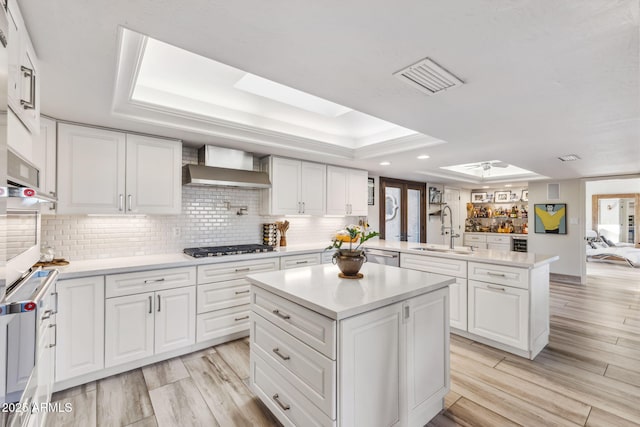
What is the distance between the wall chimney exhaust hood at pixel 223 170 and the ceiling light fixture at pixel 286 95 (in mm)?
894

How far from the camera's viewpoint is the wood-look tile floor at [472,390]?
1.99m

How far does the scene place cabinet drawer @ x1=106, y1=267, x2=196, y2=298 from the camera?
8.27ft

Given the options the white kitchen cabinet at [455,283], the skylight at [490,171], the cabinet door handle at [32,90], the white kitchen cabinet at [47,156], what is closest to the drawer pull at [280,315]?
the cabinet door handle at [32,90]

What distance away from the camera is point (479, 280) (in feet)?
10.3

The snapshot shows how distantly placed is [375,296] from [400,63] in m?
1.33

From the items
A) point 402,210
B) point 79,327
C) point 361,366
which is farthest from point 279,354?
point 402,210

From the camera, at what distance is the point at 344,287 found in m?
1.88

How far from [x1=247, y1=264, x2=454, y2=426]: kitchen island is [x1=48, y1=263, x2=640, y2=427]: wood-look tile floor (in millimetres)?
318

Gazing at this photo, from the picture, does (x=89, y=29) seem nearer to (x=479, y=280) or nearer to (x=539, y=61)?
(x=539, y=61)

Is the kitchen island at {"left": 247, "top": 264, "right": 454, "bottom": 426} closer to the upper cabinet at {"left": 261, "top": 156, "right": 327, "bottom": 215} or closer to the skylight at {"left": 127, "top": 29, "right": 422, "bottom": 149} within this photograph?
the skylight at {"left": 127, "top": 29, "right": 422, "bottom": 149}

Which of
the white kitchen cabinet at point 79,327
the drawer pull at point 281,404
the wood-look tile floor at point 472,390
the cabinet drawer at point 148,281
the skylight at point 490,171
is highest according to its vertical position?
the skylight at point 490,171

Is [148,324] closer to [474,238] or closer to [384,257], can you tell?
[384,257]

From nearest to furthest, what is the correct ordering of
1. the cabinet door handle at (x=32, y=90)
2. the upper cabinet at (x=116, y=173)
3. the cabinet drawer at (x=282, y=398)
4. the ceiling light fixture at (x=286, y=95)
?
the cabinet door handle at (x=32, y=90) → the cabinet drawer at (x=282, y=398) → the upper cabinet at (x=116, y=173) → the ceiling light fixture at (x=286, y=95)

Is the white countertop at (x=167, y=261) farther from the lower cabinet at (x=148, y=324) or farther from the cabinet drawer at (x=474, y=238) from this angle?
the cabinet drawer at (x=474, y=238)
